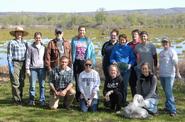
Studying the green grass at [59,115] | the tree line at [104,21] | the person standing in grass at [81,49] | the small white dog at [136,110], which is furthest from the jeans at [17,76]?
the tree line at [104,21]

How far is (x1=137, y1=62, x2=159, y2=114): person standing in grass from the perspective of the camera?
9586 millimetres

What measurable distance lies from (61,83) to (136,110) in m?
1.95

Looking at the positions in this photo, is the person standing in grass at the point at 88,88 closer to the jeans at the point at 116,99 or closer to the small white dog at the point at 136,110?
the jeans at the point at 116,99

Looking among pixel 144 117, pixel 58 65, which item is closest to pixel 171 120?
pixel 144 117

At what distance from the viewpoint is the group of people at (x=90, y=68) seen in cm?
973

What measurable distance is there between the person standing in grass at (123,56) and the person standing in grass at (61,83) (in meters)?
1.10

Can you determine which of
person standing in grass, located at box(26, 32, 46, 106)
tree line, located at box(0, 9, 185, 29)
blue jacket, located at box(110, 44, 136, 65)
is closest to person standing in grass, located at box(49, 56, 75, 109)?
person standing in grass, located at box(26, 32, 46, 106)

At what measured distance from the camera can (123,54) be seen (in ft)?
33.4

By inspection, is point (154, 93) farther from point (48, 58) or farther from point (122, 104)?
point (48, 58)

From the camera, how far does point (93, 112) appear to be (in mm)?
9938

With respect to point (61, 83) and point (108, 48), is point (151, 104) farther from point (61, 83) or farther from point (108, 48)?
point (61, 83)

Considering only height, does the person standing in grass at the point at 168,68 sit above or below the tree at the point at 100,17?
below

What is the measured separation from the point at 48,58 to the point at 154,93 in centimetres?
263

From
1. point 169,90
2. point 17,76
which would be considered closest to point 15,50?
point 17,76
